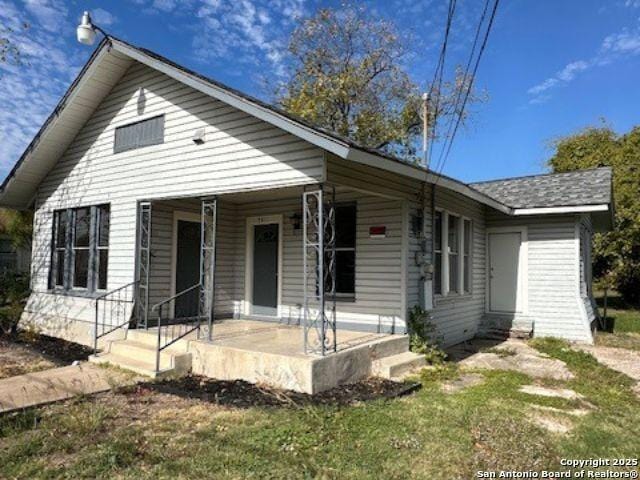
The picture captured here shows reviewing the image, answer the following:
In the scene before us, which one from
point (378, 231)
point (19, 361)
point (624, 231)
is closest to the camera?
point (19, 361)

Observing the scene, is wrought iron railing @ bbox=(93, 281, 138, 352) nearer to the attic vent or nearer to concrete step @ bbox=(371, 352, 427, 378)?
the attic vent

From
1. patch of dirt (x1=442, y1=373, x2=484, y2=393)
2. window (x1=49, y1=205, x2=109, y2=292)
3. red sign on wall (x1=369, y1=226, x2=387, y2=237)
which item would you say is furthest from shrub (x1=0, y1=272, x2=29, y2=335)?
patch of dirt (x1=442, y1=373, x2=484, y2=393)

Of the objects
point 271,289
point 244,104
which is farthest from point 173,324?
point 244,104

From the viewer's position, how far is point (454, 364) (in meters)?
8.05

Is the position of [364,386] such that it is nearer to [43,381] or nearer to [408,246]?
[408,246]

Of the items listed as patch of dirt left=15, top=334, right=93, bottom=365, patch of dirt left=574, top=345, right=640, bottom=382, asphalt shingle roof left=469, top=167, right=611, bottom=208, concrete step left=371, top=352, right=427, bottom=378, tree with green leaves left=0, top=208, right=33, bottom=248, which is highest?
asphalt shingle roof left=469, top=167, right=611, bottom=208

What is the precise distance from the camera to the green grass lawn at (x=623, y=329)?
10751mm

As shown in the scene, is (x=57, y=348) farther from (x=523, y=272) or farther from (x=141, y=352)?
(x=523, y=272)

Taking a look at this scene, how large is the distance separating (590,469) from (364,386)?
3.01 meters

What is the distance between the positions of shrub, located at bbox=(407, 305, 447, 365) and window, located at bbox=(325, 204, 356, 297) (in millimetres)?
1196

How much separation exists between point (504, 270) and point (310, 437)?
28.8 feet

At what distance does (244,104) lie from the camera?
6688 mm

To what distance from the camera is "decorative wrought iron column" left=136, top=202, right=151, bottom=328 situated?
28.8 feet

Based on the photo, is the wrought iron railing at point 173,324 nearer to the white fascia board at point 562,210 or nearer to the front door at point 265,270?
the front door at point 265,270
